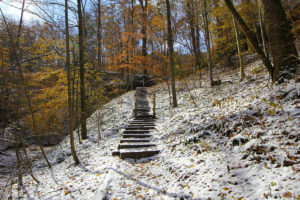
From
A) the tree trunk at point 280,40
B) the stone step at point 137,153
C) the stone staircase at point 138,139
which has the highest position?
the tree trunk at point 280,40

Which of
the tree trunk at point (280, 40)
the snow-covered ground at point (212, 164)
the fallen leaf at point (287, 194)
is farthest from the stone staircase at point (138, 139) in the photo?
the tree trunk at point (280, 40)

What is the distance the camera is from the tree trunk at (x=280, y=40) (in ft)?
15.6

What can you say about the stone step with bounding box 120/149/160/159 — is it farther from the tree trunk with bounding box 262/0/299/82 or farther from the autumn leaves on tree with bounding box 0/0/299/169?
the tree trunk with bounding box 262/0/299/82

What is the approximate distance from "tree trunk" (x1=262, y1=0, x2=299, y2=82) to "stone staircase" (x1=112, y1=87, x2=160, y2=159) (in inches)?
189

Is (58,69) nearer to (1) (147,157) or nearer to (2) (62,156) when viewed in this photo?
(2) (62,156)

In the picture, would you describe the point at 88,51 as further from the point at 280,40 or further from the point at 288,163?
the point at 288,163

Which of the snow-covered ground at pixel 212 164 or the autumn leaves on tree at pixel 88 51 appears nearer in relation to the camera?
the snow-covered ground at pixel 212 164

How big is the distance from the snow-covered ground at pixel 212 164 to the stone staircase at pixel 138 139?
29cm

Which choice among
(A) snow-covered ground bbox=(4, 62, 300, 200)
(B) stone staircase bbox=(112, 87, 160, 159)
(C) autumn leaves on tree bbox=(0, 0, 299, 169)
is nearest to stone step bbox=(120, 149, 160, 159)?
(B) stone staircase bbox=(112, 87, 160, 159)

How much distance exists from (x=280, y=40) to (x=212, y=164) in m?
4.49

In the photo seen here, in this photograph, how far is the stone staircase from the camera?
5.47m

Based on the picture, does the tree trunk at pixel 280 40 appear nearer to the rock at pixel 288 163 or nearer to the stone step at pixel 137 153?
the rock at pixel 288 163

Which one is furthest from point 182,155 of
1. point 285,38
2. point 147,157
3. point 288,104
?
point 285,38

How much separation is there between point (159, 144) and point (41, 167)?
5.69 m
